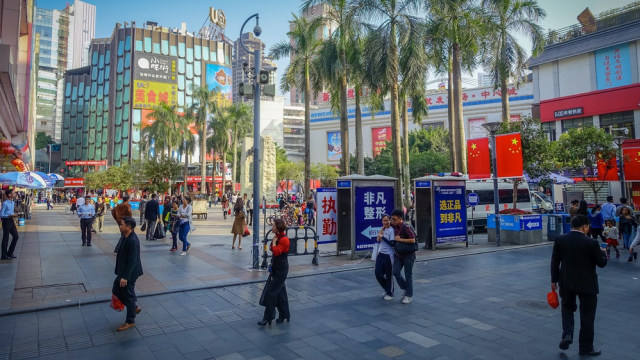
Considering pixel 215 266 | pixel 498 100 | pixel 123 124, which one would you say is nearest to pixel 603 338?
pixel 215 266

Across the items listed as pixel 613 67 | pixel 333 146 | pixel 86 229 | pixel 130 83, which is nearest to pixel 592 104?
pixel 613 67

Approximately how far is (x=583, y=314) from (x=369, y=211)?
7.52m

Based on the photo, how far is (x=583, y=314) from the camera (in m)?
4.52

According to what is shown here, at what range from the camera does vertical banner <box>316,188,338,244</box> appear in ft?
38.2

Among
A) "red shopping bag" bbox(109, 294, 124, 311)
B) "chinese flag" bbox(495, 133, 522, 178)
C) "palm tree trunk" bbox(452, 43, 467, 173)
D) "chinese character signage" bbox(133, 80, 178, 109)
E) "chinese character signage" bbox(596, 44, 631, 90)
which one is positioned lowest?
"red shopping bag" bbox(109, 294, 124, 311)

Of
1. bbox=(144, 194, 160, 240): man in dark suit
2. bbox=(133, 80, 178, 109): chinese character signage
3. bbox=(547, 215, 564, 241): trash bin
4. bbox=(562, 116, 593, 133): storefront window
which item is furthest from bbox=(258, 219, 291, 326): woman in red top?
bbox=(133, 80, 178, 109): chinese character signage

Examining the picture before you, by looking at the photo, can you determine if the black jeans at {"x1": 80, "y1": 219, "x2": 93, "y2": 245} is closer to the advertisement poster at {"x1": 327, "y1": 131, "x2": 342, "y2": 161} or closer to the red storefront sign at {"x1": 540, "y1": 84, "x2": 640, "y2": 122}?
the red storefront sign at {"x1": 540, "y1": 84, "x2": 640, "y2": 122}

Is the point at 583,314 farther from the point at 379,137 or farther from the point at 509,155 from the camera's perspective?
the point at 379,137

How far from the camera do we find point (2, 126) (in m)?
13.6

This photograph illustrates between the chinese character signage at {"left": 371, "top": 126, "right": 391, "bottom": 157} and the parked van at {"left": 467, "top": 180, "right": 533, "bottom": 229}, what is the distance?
182 feet

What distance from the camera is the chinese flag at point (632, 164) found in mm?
23000

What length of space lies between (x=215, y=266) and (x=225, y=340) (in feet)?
16.7

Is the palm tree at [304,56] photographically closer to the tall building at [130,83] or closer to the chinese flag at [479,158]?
the chinese flag at [479,158]

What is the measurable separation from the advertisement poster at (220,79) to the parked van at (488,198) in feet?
225
